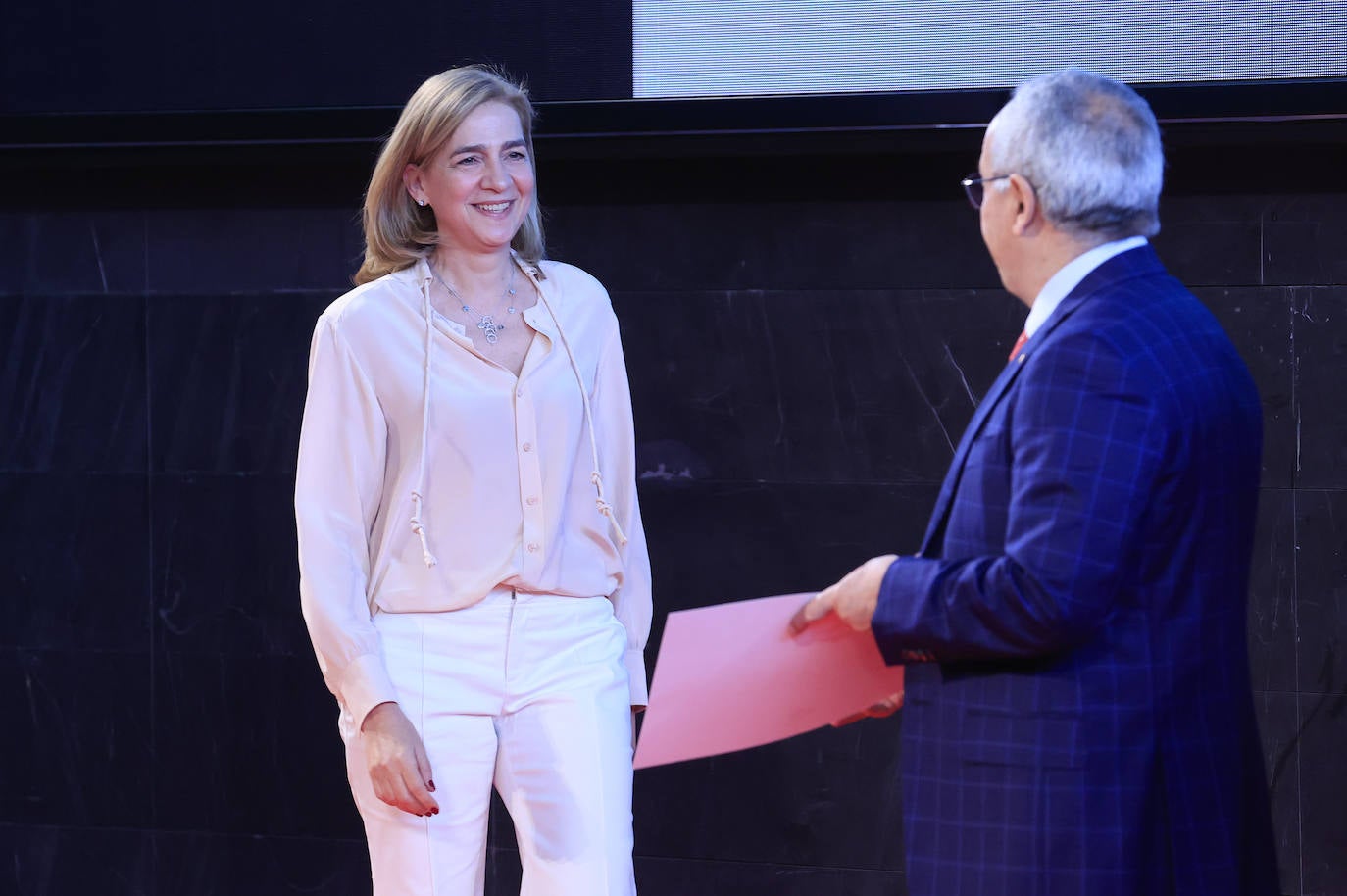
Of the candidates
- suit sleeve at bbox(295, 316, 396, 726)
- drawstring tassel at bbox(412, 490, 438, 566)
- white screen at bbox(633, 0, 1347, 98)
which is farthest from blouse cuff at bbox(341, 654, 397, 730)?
white screen at bbox(633, 0, 1347, 98)

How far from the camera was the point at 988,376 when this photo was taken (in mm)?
3072

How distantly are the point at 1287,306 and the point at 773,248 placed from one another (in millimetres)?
1058

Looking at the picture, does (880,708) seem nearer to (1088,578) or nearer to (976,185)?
(1088,578)

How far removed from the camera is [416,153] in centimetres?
208

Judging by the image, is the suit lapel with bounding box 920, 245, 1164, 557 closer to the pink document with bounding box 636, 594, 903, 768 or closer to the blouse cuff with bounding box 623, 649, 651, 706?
the pink document with bounding box 636, 594, 903, 768

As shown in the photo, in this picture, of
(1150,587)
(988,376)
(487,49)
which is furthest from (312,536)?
(988,376)

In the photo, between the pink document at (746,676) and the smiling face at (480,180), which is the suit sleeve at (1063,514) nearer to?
the pink document at (746,676)

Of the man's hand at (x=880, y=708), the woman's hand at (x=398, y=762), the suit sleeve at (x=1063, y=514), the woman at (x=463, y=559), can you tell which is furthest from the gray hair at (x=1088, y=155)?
the woman's hand at (x=398, y=762)

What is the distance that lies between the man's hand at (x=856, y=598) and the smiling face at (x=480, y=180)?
2.66ft

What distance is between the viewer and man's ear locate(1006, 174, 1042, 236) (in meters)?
1.48

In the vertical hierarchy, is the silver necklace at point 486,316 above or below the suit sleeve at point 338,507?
above

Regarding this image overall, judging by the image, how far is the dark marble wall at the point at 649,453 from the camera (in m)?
2.97

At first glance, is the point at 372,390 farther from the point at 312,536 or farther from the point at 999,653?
the point at 999,653

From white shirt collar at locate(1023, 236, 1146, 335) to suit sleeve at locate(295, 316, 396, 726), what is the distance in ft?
2.97
